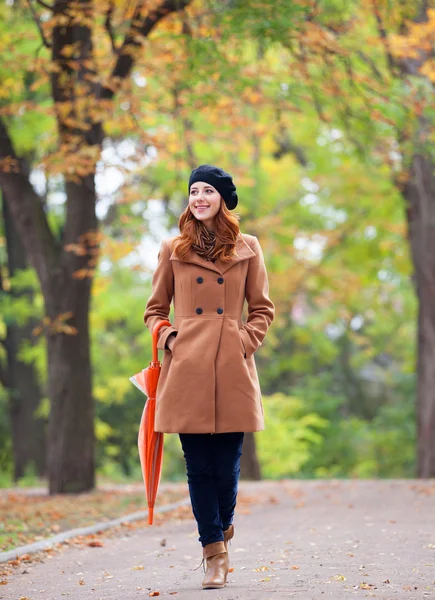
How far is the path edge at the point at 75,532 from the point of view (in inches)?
279

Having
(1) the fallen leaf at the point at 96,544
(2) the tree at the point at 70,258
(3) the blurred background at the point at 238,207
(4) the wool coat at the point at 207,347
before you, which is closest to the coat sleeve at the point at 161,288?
(4) the wool coat at the point at 207,347

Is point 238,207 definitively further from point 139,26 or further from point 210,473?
point 210,473

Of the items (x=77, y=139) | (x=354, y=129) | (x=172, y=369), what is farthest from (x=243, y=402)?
(x=354, y=129)

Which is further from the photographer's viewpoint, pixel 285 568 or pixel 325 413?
pixel 325 413

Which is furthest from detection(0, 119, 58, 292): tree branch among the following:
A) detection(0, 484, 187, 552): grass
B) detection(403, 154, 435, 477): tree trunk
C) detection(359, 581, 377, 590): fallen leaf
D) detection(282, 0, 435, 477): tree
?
detection(359, 581, 377, 590): fallen leaf

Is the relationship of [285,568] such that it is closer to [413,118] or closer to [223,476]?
[223,476]

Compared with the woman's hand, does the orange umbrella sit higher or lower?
lower

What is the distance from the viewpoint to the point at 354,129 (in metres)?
13.9

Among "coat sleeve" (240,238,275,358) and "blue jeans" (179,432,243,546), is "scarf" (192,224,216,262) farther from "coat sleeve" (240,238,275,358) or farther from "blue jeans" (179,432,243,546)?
"blue jeans" (179,432,243,546)

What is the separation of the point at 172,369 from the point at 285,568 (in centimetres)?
152

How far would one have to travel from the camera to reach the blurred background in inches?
467

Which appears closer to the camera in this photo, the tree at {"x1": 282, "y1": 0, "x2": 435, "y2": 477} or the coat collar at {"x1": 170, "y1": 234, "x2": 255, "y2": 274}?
the coat collar at {"x1": 170, "y1": 234, "x2": 255, "y2": 274}

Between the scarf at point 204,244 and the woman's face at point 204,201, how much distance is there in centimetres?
8

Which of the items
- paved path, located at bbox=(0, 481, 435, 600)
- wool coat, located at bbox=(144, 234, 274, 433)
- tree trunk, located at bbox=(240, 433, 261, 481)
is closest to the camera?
paved path, located at bbox=(0, 481, 435, 600)
